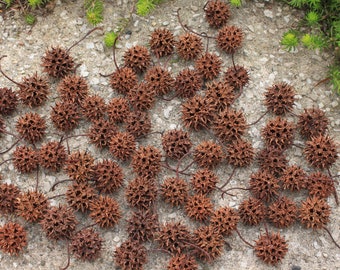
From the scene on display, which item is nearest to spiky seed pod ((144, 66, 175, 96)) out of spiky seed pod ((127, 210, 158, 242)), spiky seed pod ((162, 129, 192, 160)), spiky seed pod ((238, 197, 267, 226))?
spiky seed pod ((162, 129, 192, 160))

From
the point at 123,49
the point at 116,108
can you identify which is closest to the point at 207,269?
the point at 116,108

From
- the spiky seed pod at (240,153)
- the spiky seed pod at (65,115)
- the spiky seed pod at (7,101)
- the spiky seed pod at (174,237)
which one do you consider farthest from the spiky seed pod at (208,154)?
the spiky seed pod at (7,101)

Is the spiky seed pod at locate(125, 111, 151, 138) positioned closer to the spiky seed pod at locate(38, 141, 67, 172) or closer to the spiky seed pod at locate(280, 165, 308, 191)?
the spiky seed pod at locate(38, 141, 67, 172)

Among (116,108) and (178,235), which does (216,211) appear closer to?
(178,235)

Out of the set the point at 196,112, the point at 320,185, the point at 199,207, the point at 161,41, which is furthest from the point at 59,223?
the point at 320,185

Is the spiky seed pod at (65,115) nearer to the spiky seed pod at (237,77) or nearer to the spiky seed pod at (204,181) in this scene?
the spiky seed pod at (204,181)

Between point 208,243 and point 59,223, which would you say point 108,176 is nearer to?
point 59,223
